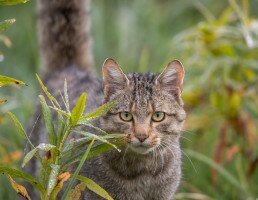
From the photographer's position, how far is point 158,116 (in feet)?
11.6

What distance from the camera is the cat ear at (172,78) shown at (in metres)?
3.61

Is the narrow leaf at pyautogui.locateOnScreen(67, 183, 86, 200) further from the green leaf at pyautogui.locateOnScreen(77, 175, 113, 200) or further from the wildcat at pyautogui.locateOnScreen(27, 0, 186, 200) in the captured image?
the wildcat at pyautogui.locateOnScreen(27, 0, 186, 200)

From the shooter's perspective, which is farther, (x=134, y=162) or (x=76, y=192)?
(x=134, y=162)

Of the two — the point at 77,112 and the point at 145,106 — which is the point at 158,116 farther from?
the point at 77,112

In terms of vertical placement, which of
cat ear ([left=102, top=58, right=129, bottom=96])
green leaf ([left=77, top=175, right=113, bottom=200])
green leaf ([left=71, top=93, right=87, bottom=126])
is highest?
cat ear ([left=102, top=58, right=129, bottom=96])

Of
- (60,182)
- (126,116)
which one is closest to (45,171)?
(60,182)

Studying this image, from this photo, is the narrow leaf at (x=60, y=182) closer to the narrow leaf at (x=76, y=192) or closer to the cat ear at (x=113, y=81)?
the narrow leaf at (x=76, y=192)

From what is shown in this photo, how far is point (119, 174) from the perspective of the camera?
144 inches

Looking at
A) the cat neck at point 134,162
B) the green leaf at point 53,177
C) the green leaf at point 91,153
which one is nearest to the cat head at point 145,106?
the cat neck at point 134,162

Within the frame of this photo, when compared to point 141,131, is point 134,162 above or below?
below

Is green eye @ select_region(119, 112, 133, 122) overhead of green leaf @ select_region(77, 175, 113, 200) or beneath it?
overhead

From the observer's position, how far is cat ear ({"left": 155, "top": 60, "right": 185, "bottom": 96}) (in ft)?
11.8

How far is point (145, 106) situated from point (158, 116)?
9 cm

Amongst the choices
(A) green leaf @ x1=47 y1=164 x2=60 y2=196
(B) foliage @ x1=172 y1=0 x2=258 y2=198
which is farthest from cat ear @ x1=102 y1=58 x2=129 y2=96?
(B) foliage @ x1=172 y1=0 x2=258 y2=198
